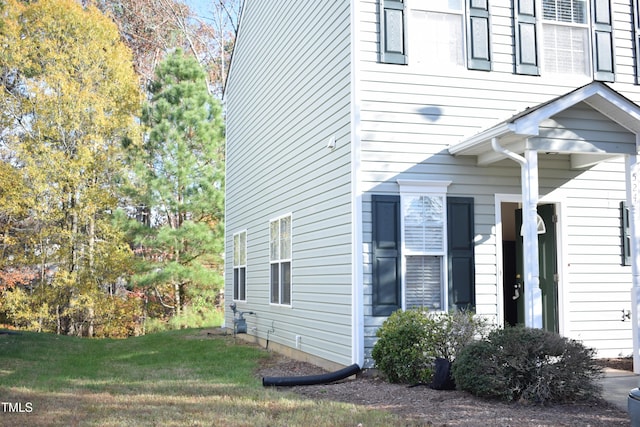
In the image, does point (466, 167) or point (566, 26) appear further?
point (566, 26)

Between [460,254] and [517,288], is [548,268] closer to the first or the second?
[517,288]

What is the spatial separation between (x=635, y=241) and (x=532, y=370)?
8.95 feet

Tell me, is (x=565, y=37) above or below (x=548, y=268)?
above

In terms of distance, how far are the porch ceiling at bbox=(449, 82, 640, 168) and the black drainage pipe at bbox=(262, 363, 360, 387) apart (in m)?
3.19

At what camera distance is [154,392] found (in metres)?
7.65

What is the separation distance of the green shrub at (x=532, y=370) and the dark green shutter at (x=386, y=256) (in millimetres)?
1800

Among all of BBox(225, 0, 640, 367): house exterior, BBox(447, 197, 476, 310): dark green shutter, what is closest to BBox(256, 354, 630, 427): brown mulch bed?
BBox(225, 0, 640, 367): house exterior

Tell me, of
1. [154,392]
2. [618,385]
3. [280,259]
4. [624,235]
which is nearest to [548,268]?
[624,235]

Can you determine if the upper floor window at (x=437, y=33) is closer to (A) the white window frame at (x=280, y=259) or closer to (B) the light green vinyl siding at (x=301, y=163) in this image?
(B) the light green vinyl siding at (x=301, y=163)

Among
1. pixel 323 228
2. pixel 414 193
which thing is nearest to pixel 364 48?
pixel 414 193

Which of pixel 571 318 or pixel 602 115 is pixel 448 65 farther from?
pixel 571 318

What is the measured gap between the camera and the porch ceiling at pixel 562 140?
7508mm

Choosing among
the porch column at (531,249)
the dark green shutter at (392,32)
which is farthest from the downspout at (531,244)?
the dark green shutter at (392,32)

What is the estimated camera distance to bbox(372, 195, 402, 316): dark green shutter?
27.3 feet
